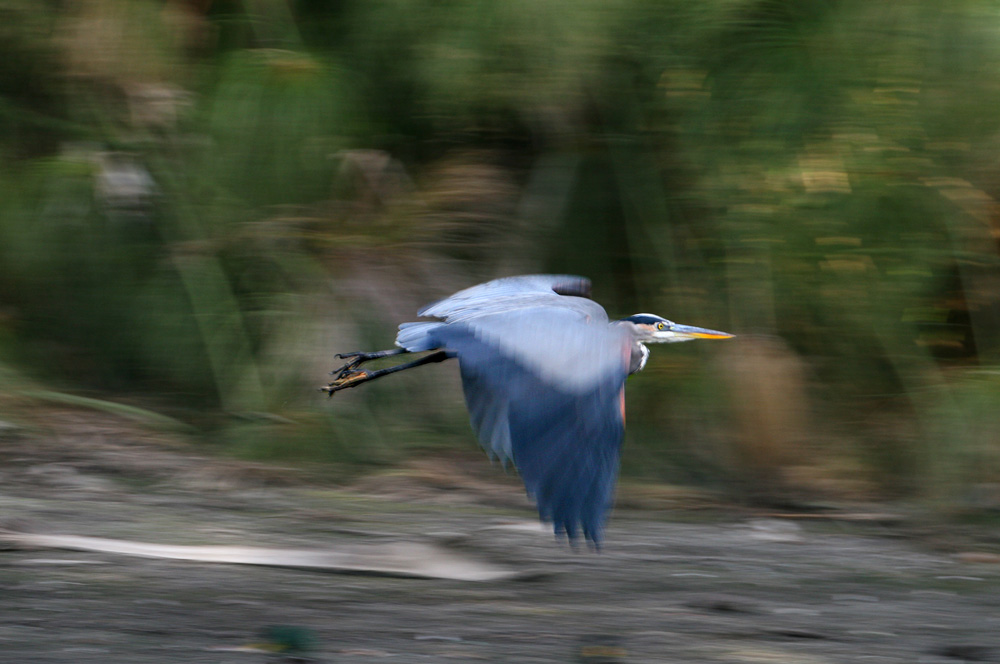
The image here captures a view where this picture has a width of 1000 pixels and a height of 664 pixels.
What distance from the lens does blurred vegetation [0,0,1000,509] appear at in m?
4.10

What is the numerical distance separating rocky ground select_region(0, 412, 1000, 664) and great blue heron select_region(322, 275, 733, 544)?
0.45 meters

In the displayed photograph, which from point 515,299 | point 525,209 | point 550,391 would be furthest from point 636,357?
point 525,209

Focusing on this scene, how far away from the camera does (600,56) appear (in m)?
4.19

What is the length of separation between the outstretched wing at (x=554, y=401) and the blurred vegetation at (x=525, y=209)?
6.31 feet

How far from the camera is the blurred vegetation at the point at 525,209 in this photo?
410cm

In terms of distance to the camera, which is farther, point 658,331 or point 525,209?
point 525,209

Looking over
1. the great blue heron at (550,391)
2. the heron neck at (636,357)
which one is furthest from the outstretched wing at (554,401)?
the heron neck at (636,357)

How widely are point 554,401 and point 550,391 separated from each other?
0.02 m

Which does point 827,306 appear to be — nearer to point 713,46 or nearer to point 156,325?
point 713,46

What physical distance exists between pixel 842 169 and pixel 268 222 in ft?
6.99

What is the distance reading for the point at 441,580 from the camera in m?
3.02

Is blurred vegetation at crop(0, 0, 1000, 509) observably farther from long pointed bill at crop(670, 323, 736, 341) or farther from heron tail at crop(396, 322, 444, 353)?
heron tail at crop(396, 322, 444, 353)

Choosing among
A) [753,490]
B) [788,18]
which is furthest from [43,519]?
[788,18]

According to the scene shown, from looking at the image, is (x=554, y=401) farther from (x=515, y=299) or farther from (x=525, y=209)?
(x=525, y=209)
